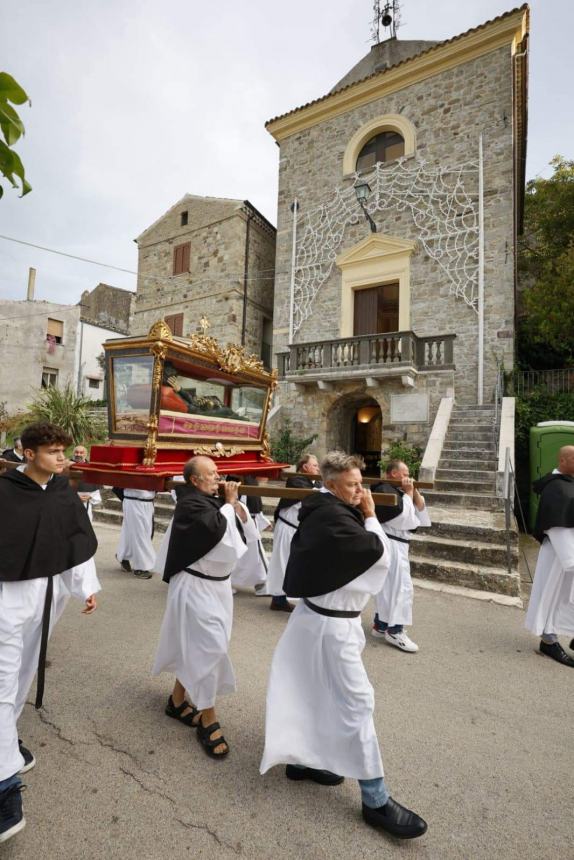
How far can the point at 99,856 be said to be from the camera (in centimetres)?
186

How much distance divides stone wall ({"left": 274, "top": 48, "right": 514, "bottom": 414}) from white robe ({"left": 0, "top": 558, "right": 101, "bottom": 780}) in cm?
1133

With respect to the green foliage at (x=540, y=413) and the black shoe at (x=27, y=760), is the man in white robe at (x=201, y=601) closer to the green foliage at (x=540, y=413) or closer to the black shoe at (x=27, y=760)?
the black shoe at (x=27, y=760)

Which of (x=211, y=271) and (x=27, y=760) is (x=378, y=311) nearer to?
(x=211, y=271)

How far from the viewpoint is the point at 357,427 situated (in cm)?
1584

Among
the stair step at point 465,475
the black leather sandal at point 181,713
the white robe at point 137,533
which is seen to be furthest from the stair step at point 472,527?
the black leather sandal at point 181,713

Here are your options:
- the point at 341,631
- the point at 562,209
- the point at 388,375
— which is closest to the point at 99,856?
the point at 341,631

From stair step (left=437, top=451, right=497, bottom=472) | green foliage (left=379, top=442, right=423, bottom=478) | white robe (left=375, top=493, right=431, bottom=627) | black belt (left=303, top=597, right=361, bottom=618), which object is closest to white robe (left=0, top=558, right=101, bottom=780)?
black belt (left=303, top=597, right=361, bottom=618)

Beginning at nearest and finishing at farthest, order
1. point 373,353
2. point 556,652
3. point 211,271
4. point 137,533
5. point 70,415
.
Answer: point 556,652 → point 137,533 → point 373,353 → point 70,415 → point 211,271

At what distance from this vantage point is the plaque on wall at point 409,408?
455 inches

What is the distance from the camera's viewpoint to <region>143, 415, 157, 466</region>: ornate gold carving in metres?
3.10

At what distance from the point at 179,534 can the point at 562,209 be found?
13912 millimetres

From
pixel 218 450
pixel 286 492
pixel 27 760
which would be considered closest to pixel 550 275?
pixel 218 450

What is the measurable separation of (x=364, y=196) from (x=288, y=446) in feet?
24.0

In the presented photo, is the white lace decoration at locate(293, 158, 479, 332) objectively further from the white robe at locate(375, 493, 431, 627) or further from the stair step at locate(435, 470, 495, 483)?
the white robe at locate(375, 493, 431, 627)
